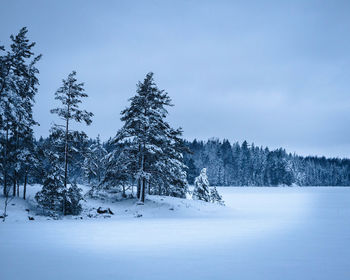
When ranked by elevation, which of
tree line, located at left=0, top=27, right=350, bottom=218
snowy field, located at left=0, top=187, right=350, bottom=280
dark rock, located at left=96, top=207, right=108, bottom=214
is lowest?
dark rock, located at left=96, top=207, right=108, bottom=214

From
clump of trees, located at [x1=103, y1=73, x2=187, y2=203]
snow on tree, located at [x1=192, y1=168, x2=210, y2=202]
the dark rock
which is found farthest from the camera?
snow on tree, located at [x1=192, y1=168, x2=210, y2=202]

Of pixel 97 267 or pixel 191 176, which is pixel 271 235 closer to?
pixel 97 267

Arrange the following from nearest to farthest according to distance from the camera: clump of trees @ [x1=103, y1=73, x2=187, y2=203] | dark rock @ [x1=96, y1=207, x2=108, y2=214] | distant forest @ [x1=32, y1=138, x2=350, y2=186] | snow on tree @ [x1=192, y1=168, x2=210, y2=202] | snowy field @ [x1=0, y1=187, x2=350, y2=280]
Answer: snowy field @ [x1=0, y1=187, x2=350, y2=280]
dark rock @ [x1=96, y1=207, x2=108, y2=214]
clump of trees @ [x1=103, y1=73, x2=187, y2=203]
snow on tree @ [x1=192, y1=168, x2=210, y2=202]
distant forest @ [x1=32, y1=138, x2=350, y2=186]

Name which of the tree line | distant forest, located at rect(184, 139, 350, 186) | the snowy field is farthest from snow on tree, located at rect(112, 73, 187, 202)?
distant forest, located at rect(184, 139, 350, 186)

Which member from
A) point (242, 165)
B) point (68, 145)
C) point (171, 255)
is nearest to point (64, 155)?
point (68, 145)

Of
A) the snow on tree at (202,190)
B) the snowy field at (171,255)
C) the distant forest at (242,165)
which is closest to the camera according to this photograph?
the snowy field at (171,255)

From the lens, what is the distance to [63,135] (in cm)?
2333

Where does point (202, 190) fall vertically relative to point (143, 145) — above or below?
below

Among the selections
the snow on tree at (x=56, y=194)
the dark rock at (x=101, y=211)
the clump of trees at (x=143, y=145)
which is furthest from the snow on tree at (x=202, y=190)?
the snow on tree at (x=56, y=194)

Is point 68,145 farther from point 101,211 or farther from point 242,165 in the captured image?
point 242,165

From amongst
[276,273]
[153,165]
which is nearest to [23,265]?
[276,273]

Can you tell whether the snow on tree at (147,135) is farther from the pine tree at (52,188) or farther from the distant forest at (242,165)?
the distant forest at (242,165)

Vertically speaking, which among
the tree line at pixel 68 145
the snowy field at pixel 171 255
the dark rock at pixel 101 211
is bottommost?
the dark rock at pixel 101 211

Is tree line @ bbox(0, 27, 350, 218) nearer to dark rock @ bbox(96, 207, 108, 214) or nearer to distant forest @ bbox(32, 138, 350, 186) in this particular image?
dark rock @ bbox(96, 207, 108, 214)
